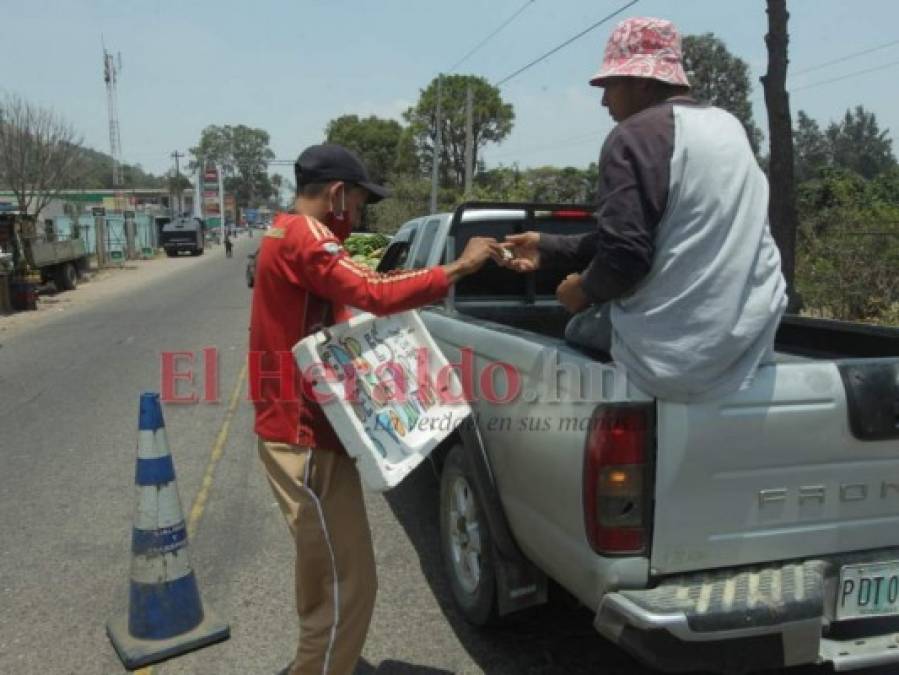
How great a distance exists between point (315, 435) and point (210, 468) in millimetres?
3441

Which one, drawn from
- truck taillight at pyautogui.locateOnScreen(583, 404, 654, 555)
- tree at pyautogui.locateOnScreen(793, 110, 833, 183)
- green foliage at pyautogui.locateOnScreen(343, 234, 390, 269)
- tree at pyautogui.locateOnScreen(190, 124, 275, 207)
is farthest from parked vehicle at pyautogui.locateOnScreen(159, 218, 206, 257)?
tree at pyautogui.locateOnScreen(190, 124, 275, 207)

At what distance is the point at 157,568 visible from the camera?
129 inches

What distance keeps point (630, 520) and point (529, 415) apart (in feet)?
1.74

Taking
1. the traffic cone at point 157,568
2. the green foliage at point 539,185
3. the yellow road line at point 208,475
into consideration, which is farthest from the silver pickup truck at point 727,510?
the green foliage at point 539,185

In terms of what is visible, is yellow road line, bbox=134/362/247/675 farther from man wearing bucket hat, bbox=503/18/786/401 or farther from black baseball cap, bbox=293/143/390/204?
man wearing bucket hat, bbox=503/18/786/401

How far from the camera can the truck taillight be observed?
2275 millimetres

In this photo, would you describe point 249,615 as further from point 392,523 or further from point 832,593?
point 832,593

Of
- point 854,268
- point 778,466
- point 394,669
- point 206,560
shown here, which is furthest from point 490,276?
point 854,268

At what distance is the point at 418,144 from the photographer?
63844mm

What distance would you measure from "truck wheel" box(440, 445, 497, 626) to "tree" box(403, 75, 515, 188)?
2356 inches

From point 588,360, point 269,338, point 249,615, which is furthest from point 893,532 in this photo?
point 249,615

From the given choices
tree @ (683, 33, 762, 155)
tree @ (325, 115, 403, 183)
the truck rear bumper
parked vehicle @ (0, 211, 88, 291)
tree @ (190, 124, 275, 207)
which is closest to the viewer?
the truck rear bumper

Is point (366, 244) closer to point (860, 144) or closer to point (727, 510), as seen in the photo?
point (727, 510)

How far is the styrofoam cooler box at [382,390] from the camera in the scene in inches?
96.0
